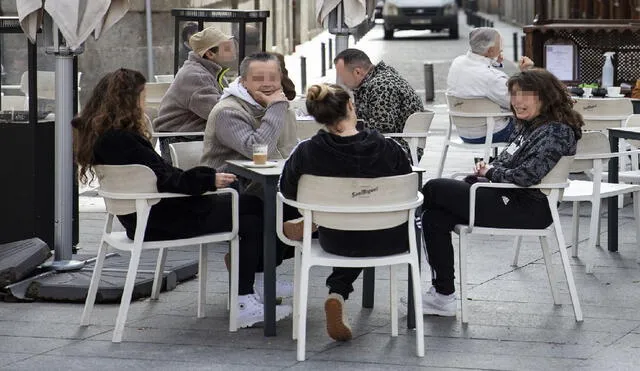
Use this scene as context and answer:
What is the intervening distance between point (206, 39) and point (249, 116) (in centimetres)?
206

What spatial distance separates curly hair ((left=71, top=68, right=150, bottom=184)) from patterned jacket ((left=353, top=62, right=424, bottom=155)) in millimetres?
2673

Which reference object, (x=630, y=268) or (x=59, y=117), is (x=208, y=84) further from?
(x=630, y=268)

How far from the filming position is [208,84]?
966 cm

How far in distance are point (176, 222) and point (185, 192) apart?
192 mm

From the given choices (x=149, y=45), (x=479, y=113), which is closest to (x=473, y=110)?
(x=479, y=113)

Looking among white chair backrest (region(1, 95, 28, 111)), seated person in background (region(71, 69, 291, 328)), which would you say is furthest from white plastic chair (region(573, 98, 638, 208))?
seated person in background (region(71, 69, 291, 328))

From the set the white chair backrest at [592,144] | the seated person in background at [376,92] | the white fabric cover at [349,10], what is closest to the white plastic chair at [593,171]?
the white chair backrest at [592,144]

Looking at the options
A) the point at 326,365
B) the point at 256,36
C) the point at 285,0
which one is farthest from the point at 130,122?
the point at 285,0

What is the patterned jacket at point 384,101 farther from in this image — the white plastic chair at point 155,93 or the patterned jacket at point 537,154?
the white plastic chair at point 155,93

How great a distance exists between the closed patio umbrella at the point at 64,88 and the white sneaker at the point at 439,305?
2125 mm

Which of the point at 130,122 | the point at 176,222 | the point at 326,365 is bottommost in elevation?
the point at 326,365

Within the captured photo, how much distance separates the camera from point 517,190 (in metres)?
7.38

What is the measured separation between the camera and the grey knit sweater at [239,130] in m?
7.70

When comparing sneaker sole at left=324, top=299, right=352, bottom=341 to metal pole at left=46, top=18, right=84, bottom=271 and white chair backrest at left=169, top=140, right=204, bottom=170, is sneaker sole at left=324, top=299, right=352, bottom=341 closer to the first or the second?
white chair backrest at left=169, top=140, right=204, bottom=170
